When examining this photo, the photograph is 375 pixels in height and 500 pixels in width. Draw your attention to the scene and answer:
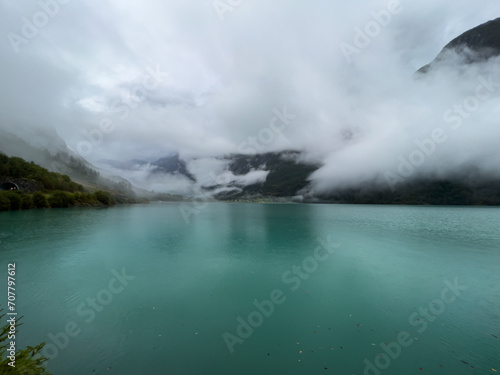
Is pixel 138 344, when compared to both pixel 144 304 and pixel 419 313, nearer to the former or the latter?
pixel 144 304

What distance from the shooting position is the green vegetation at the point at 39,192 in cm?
7944

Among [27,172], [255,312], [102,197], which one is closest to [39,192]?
[102,197]

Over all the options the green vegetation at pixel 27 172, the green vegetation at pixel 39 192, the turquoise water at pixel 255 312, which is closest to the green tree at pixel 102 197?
the green vegetation at pixel 39 192

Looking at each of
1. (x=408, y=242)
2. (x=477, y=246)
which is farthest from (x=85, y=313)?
(x=477, y=246)

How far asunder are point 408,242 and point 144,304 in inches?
1562

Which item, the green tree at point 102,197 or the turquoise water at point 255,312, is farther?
the green tree at point 102,197

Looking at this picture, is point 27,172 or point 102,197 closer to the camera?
point 27,172

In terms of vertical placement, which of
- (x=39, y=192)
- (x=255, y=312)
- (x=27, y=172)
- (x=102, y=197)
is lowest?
(x=255, y=312)

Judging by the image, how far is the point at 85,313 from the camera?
12.2 metres

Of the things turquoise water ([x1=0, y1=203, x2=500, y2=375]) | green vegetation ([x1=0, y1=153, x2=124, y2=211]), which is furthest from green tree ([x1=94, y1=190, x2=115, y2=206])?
turquoise water ([x1=0, y1=203, x2=500, y2=375])

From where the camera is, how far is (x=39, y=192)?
87750 millimetres

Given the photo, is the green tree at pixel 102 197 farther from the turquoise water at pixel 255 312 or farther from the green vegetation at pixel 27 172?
the turquoise water at pixel 255 312

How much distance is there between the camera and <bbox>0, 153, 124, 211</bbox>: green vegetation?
261ft

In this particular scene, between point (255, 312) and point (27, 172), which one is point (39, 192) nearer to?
point (27, 172)
